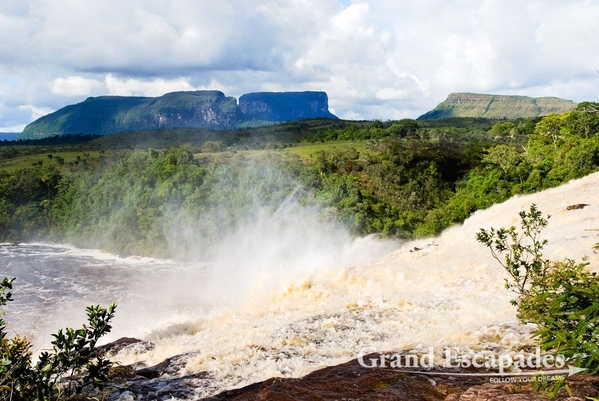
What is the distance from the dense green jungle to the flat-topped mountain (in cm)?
11471

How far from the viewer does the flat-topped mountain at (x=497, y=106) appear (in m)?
155

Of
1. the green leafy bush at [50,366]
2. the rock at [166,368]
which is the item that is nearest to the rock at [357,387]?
the rock at [166,368]

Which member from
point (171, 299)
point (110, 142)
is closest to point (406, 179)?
point (171, 299)

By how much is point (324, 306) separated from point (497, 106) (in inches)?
6605

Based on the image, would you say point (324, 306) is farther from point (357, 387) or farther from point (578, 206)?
point (578, 206)

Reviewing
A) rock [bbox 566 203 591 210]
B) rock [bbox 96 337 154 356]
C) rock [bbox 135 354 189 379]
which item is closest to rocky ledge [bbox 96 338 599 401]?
rock [bbox 135 354 189 379]

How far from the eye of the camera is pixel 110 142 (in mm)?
85375

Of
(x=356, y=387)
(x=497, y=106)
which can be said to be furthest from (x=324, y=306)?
(x=497, y=106)

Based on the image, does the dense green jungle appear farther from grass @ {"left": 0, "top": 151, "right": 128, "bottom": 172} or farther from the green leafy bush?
the green leafy bush

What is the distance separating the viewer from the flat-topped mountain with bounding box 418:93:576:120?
509 ft

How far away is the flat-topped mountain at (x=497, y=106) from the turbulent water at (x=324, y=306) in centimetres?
14417

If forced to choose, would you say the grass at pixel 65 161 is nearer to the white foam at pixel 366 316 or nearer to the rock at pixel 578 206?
the white foam at pixel 366 316

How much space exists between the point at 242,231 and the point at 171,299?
12.6 m

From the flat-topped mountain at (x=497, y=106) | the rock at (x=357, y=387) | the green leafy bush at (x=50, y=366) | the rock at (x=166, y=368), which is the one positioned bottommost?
the rock at (x=357, y=387)
